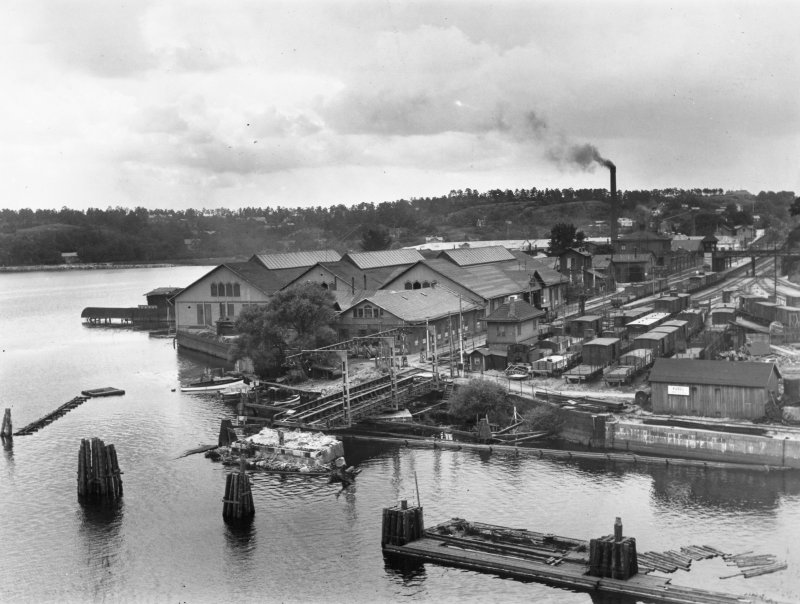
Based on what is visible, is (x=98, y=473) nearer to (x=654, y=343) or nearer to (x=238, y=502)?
(x=238, y=502)

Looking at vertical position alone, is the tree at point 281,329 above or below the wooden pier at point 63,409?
above

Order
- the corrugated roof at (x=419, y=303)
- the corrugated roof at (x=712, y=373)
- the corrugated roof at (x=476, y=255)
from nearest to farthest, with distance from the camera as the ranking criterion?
the corrugated roof at (x=712, y=373) < the corrugated roof at (x=419, y=303) < the corrugated roof at (x=476, y=255)

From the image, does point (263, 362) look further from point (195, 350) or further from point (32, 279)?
point (32, 279)

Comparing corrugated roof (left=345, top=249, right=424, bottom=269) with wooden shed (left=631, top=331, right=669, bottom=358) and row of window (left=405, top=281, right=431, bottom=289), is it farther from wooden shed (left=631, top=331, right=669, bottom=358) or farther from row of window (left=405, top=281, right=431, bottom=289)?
wooden shed (left=631, top=331, right=669, bottom=358)

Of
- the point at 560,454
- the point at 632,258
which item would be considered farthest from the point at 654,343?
the point at 632,258

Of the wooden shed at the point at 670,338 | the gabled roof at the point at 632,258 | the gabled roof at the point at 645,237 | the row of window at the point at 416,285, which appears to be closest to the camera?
the wooden shed at the point at 670,338

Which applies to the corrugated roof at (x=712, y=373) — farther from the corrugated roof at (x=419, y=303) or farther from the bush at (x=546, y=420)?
the corrugated roof at (x=419, y=303)

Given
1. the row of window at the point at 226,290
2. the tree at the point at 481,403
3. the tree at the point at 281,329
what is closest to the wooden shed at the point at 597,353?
the tree at the point at 481,403
